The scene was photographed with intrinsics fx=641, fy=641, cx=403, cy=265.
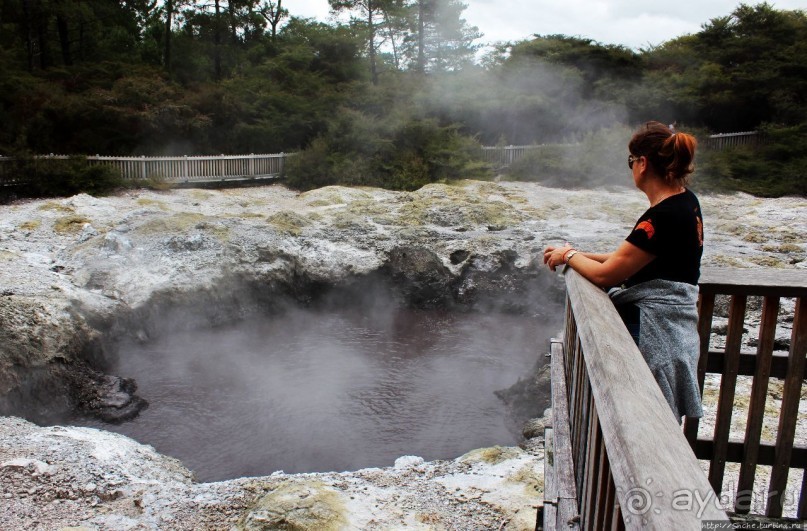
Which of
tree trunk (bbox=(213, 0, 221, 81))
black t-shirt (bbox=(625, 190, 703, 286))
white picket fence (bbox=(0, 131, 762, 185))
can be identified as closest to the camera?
black t-shirt (bbox=(625, 190, 703, 286))

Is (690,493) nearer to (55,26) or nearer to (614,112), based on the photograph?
(614,112)

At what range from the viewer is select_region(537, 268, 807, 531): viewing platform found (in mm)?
1080

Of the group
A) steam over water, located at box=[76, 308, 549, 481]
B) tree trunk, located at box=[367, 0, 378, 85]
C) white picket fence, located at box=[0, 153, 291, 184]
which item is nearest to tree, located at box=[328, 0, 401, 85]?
tree trunk, located at box=[367, 0, 378, 85]

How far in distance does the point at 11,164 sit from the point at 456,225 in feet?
31.3

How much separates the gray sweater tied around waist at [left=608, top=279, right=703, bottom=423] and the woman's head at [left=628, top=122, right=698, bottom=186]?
15.1 inches

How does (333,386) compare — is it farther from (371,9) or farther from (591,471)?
(371,9)

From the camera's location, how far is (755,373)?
2.71 meters

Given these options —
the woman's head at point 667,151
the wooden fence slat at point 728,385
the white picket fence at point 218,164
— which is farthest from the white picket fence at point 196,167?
the wooden fence slat at point 728,385

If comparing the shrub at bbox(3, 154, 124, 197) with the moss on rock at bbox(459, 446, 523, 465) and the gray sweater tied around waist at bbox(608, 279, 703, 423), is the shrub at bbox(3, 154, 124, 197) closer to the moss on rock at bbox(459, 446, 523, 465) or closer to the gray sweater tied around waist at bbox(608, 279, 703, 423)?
the moss on rock at bbox(459, 446, 523, 465)

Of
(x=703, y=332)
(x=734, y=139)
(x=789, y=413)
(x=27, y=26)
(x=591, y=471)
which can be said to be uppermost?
(x=27, y=26)

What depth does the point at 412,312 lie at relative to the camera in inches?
462

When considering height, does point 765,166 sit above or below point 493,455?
above

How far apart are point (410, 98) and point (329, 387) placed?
45.5 ft

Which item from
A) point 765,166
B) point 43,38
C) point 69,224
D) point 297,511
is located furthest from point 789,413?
point 43,38
